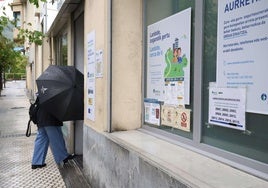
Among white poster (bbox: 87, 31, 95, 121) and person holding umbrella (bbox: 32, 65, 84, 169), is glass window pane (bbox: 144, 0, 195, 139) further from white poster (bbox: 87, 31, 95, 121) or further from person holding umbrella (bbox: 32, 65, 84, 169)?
person holding umbrella (bbox: 32, 65, 84, 169)

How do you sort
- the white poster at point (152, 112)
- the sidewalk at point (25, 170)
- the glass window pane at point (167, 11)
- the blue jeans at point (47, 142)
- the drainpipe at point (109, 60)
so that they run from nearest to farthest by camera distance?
the glass window pane at point (167, 11) → the white poster at point (152, 112) → the drainpipe at point (109, 60) → the sidewalk at point (25, 170) → the blue jeans at point (47, 142)

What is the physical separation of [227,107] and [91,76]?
272 cm

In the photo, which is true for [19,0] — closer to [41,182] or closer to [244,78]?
[41,182]

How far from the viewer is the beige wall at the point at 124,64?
14.1 feet

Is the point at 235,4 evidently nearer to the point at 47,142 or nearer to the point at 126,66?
the point at 126,66

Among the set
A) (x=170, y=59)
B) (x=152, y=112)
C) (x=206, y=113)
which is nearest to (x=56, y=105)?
(x=152, y=112)

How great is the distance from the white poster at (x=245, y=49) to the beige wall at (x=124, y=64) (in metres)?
1.71

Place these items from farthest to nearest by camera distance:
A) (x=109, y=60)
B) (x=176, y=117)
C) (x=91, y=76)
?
1. (x=91, y=76)
2. (x=109, y=60)
3. (x=176, y=117)

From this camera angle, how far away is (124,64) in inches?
170

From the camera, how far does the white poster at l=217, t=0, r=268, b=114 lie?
7.60ft

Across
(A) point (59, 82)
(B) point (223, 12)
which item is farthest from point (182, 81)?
(A) point (59, 82)

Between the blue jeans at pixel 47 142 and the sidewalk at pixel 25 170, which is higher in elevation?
the blue jeans at pixel 47 142

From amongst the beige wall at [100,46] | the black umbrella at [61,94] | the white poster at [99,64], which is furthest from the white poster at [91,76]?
the black umbrella at [61,94]

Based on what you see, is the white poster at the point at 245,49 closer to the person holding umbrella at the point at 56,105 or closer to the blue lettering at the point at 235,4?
the blue lettering at the point at 235,4
